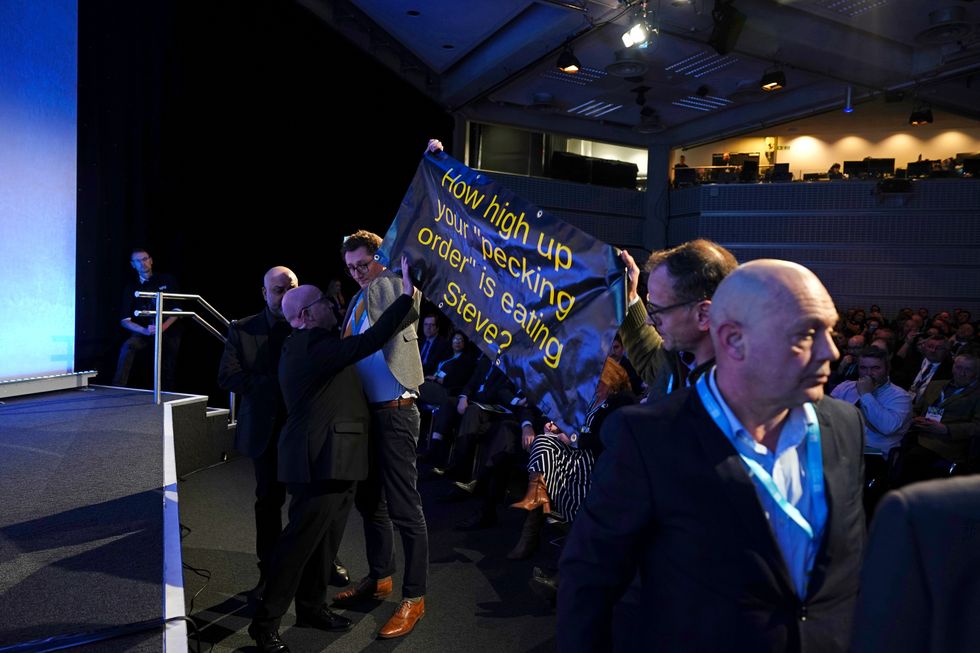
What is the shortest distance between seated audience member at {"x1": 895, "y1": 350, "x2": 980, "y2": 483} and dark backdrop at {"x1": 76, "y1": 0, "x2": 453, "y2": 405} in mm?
6860

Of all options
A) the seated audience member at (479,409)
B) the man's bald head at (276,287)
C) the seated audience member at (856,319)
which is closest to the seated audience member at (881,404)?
the seated audience member at (479,409)

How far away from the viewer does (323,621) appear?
3.25m

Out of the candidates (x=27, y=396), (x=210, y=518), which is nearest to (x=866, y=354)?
(x=210, y=518)

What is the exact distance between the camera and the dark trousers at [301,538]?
2.94 meters

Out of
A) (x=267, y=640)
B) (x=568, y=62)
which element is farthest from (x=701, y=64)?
(x=267, y=640)

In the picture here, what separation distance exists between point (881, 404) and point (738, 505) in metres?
4.27

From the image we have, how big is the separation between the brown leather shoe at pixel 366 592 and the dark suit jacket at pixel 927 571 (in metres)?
A: 3.13

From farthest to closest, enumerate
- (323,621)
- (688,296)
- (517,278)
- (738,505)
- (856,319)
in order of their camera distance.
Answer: (856,319)
(323,621)
(517,278)
(688,296)
(738,505)

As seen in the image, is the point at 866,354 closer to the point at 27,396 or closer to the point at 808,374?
the point at 808,374

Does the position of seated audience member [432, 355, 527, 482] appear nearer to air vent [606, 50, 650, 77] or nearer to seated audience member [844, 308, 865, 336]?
air vent [606, 50, 650, 77]

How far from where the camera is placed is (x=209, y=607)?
3.43m

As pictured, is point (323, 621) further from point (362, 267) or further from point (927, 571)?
point (927, 571)

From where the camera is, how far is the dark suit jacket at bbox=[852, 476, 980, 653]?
0.69 meters

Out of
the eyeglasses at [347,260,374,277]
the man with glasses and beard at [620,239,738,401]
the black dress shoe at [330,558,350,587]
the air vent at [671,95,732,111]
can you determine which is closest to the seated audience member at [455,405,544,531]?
the black dress shoe at [330,558,350,587]
